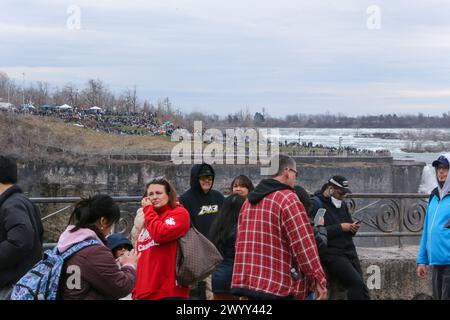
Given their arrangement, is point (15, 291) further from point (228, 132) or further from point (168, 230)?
point (228, 132)

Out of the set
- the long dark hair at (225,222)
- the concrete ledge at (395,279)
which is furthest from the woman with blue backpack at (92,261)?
the concrete ledge at (395,279)

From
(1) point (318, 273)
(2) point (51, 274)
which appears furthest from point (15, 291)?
(1) point (318, 273)

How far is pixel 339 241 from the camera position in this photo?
6.82 metres

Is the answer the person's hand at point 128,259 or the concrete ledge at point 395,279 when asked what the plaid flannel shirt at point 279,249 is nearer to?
the person's hand at point 128,259

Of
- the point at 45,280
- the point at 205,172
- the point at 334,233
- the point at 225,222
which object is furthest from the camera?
the point at 205,172

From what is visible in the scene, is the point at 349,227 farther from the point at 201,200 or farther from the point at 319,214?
the point at 201,200

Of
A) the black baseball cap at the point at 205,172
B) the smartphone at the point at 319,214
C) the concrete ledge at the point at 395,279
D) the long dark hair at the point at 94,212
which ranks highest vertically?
the black baseball cap at the point at 205,172

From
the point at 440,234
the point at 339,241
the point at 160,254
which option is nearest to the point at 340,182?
the point at 339,241

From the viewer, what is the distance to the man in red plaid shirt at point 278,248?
5.08m

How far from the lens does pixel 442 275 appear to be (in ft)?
20.5

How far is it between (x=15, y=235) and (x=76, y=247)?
42.5 inches

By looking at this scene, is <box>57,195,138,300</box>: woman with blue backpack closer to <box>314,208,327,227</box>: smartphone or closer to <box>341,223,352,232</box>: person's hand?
<box>314,208,327,227</box>: smartphone
